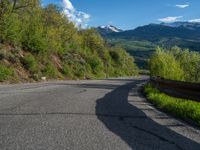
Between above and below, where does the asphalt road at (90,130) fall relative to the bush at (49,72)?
above

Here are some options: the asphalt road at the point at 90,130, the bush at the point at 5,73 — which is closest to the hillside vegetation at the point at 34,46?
the bush at the point at 5,73

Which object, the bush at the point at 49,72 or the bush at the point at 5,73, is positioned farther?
the bush at the point at 49,72

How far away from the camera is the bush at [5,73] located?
102 ft

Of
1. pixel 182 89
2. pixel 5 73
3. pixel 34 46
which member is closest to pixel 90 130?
pixel 182 89

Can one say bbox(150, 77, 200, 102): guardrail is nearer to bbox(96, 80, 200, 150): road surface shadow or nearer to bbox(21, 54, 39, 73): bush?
bbox(96, 80, 200, 150): road surface shadow

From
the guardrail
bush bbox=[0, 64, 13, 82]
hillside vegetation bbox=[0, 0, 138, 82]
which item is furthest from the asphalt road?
hillside vegetation bbox=[0, 0, 138, 82]

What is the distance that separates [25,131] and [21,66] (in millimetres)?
29745

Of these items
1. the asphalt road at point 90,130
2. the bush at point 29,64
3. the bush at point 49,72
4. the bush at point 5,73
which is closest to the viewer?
the asphalt road at point 90,130

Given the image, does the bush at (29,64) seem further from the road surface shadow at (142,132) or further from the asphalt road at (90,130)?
the road surface shadow at (142,132)

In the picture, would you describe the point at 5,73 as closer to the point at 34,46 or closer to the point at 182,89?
the point at 34,46

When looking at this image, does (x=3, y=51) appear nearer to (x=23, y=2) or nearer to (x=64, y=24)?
(x=23, y=2)

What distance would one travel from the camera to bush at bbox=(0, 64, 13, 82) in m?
31.2

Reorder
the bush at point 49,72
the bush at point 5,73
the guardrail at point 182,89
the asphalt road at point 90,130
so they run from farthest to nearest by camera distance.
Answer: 1. the bush at point 49,72
2. the bush at point 5,73
3. the guardrail at point 182,89
4. the asphalt road at point 90,130

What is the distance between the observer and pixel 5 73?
3183cm
